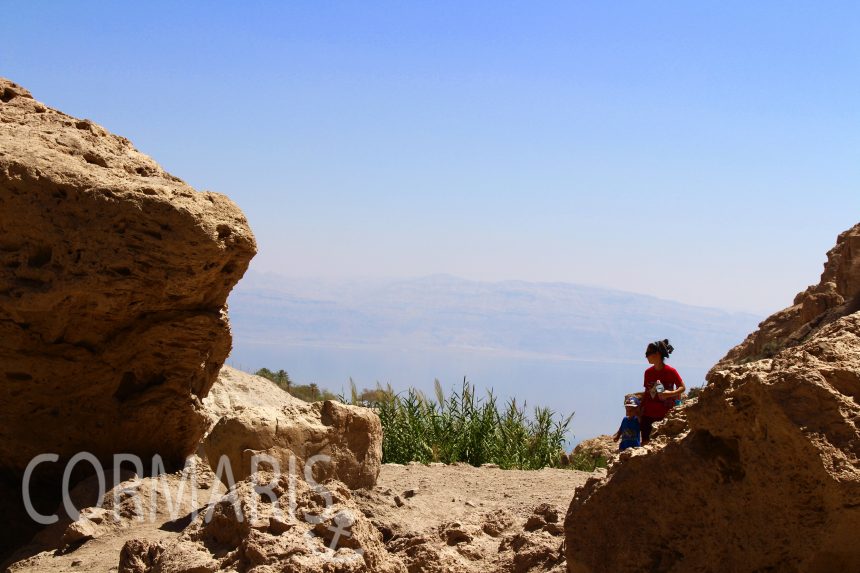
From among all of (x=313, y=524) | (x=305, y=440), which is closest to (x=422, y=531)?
(x=305, y=440)

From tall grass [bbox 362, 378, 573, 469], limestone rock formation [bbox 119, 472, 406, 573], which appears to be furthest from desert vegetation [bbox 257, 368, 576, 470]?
limestone rock formation [bbox 119, 472, 406, 573]

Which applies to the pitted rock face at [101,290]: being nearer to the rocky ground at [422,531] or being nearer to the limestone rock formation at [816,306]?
the rocky ground at [422,531]

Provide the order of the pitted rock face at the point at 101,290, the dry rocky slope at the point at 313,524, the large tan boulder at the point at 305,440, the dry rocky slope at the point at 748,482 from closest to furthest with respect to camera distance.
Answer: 1. the dry rocky slope at the point at 748,482
2. the dry rocky slope at the point at 313,524
3. the pitted rock face at the point at 101,290
4. the large tan boulder at the point at 305,440

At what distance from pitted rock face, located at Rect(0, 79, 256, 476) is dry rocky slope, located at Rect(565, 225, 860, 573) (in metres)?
3.60

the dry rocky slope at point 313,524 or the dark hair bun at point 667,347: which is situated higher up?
the dark hair bun at point 667,347

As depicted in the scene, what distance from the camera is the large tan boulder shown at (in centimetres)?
693

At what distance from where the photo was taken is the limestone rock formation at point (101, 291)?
258 inches

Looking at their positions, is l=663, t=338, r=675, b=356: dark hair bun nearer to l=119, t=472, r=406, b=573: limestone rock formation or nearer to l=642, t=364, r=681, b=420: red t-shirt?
l=642, t=364, r=681, b=420: red t-shirt

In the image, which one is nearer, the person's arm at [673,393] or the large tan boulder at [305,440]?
the large tan boulder at [305,440]

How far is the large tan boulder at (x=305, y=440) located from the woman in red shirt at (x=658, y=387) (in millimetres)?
2338

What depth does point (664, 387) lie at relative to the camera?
8.12 meters

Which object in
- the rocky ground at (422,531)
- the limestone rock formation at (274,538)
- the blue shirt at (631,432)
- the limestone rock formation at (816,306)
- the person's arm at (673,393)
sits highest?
the limestone rock formation at (816,306)

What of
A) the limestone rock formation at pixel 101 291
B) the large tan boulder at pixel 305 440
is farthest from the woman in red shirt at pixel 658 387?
the limestone rock formation at pixel 101 291

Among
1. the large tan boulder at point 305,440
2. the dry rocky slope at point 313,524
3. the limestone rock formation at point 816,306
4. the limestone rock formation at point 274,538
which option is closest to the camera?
the limestone rock formation at point 274,538
